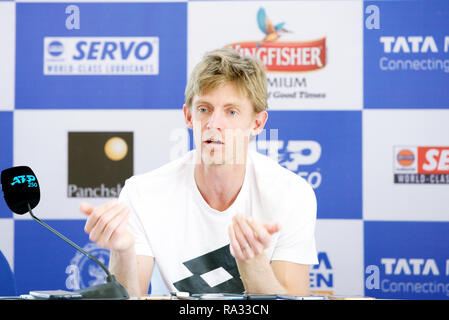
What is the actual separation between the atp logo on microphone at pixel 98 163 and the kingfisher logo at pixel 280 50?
626mm

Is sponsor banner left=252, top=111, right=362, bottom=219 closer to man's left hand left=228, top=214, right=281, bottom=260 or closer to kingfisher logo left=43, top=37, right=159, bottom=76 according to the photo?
kingfisher logo left=43, top=37, right=159, bottom=76

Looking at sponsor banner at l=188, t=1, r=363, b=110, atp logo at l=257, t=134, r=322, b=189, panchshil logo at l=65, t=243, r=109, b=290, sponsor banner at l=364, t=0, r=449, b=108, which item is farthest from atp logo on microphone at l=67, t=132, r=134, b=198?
sponsor banner at l=364, t=0, r=449, b=108

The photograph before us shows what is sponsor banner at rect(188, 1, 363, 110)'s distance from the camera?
220cm

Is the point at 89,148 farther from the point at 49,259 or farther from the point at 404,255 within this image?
the point at 404,255

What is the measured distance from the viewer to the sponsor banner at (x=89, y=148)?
7.32ft

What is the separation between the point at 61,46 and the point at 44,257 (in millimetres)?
889

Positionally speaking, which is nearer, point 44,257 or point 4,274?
point 4,274

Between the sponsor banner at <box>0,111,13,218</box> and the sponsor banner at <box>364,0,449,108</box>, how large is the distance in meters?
1.49

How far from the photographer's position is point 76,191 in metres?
2.25

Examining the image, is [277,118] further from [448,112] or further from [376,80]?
[448,112]

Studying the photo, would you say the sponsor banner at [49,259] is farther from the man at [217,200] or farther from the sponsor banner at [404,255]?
the sponsor banner at [404,255]

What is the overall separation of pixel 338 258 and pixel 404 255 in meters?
0.27

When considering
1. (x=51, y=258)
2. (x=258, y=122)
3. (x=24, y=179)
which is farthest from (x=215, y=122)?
(x=51, y=258)
